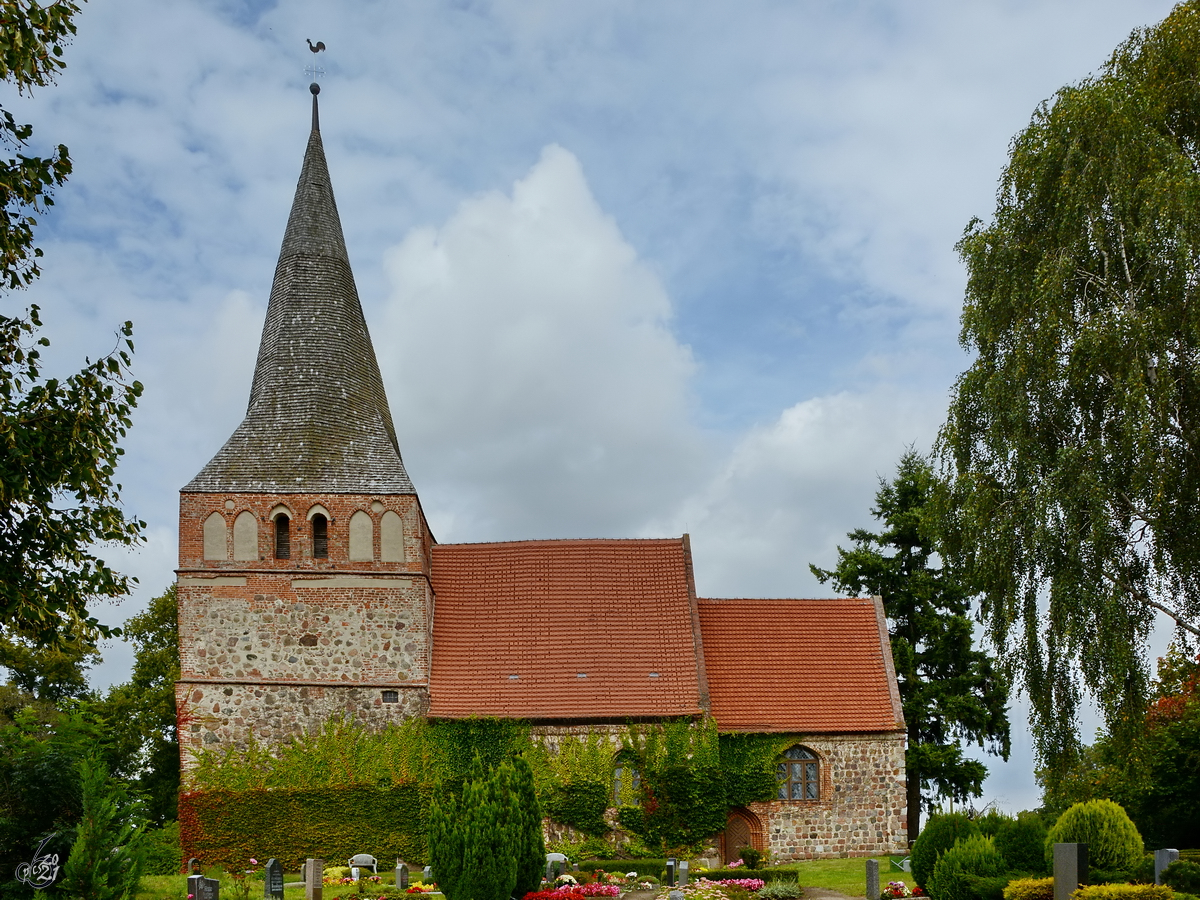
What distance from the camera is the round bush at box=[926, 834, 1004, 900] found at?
15.1 meters

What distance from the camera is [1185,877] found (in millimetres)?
14664

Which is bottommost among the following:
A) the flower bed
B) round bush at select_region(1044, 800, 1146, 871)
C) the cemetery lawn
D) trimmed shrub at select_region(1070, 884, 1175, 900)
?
the cemetery lawn

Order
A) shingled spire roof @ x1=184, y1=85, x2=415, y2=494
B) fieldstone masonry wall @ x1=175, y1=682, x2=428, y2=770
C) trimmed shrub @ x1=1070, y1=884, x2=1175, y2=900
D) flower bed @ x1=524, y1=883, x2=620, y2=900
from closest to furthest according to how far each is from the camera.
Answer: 1. trimmed shrub @ x1=1070, y1=884, x2=1175, y2=900
2. flower bed @ x1=524, y1=883, x2=620, y2=900
3. fieldstone masonry wall @ x1=175, y1=682, x2=428, y2=770
4. shingled spire roof @ x1=184, y1=85, x2=415, y2=494

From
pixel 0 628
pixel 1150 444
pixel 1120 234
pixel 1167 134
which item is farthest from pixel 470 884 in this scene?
pixel 1167 134

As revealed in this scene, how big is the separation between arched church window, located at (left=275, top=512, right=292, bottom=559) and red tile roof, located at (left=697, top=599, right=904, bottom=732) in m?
9.51

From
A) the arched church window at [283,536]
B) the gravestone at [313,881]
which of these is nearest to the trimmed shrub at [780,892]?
the gravestone at [313,881]

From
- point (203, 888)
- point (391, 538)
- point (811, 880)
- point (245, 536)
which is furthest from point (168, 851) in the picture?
point (811, 880)

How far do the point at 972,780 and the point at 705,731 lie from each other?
8.14 metres

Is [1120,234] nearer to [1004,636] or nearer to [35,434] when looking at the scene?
[1004,636]

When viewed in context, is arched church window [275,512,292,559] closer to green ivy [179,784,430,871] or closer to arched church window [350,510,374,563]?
arched church window [350,510,374,563]

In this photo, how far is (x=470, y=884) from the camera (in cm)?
1554

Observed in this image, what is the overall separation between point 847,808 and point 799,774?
3.95 ft

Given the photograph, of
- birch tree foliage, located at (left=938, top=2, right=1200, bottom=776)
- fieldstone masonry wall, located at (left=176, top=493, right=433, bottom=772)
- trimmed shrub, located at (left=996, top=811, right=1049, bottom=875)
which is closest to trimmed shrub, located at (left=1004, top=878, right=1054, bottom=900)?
trimmed shrub, located at (left=996, top=811, right=1049, bottom=875)

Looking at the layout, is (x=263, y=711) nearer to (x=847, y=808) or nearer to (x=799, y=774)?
(x=799, y=774)
